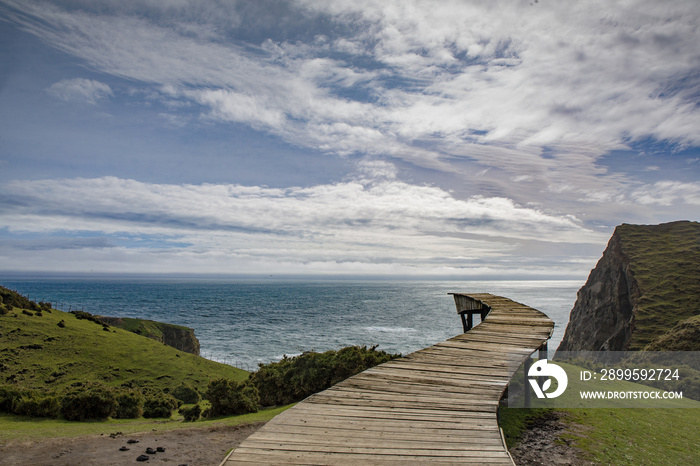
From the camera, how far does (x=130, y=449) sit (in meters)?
10.6

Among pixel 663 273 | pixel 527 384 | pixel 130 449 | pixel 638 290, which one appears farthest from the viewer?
pixel 663 273

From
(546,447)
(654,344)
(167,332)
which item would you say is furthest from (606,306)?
(167,332)

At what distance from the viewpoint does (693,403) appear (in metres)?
10.3

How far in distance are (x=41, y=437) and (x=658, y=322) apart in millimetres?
46414

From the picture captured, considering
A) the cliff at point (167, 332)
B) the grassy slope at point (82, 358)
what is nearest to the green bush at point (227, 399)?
the grassy slope at point (82, 358)

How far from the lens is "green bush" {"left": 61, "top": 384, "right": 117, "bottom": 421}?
15.9m

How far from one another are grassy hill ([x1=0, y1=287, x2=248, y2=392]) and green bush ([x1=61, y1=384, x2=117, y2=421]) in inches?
432

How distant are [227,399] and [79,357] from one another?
69.8ft

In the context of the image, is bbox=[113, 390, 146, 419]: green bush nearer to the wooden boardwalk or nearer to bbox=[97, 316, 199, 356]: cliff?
the wooden boardwalk

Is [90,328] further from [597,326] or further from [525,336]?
[597,326]

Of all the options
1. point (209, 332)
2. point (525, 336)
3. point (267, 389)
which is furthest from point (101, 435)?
point (209, 332)

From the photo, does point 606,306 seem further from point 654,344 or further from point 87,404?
point 87,404

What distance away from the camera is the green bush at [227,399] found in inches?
615

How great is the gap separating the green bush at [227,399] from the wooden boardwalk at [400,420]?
10.8 metres
